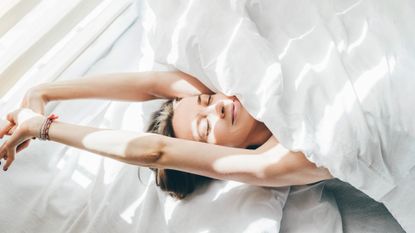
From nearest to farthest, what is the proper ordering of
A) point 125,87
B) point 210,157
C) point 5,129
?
point 210,157 < point 5,129 < point 125,87

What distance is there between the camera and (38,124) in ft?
3.35

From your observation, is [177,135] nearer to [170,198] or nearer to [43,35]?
[170,198]

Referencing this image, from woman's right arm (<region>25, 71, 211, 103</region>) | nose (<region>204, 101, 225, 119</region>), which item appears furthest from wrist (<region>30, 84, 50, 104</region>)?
nose (<region>204, 101, 225, 119</region>)

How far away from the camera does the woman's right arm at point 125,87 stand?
3.82 ft

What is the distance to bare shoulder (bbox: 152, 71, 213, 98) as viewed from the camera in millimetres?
1163

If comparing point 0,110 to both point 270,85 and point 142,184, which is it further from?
point 270,85

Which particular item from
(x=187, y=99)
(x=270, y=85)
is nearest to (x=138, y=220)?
(x=187, y=99)

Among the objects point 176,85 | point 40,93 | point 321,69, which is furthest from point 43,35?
point 321,69

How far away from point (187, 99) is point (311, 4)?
40cm

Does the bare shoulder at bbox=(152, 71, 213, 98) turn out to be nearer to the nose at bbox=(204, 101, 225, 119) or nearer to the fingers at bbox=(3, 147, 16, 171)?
the nose at bbox=(204, 101, 225, 119)

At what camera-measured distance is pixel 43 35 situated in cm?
119

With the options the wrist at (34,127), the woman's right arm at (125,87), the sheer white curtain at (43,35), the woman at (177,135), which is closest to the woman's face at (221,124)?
the woman at (177,135)

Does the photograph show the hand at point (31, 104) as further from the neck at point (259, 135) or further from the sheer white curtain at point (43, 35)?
the neck at point (259, 135)

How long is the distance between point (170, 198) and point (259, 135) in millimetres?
274
